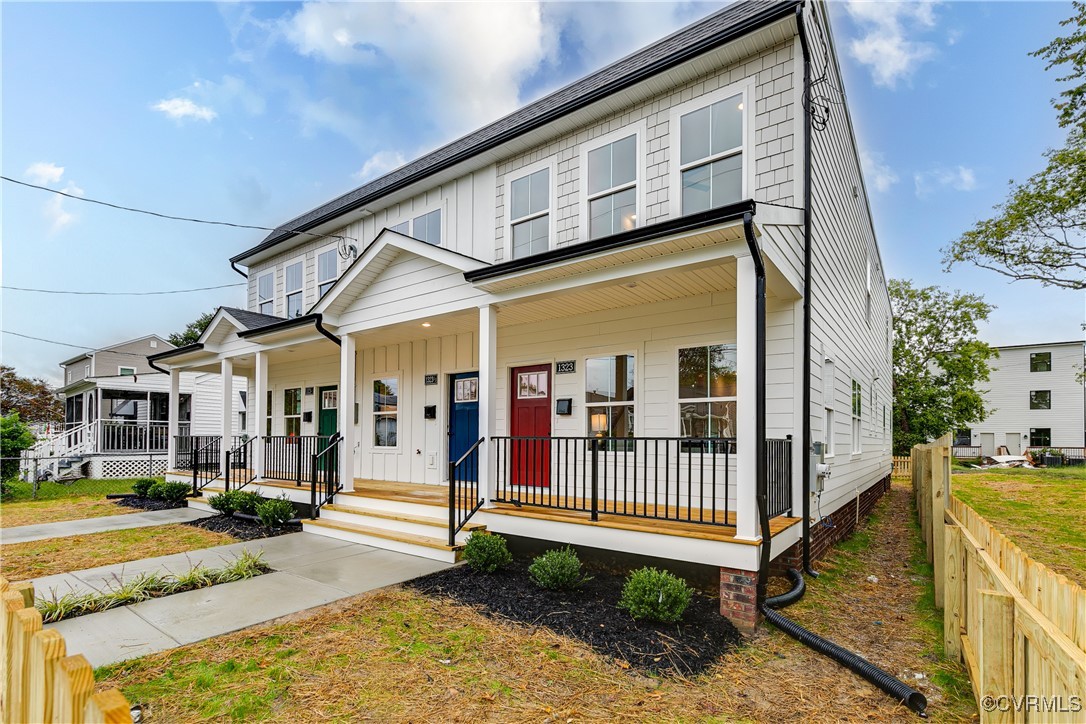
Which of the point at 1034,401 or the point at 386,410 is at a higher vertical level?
the point at 386,410

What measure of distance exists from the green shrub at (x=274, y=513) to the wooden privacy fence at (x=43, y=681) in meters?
6.91

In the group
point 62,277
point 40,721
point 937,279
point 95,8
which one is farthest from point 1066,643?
point 62,277

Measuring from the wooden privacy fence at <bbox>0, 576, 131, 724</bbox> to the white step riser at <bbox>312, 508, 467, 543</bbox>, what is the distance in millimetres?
4894

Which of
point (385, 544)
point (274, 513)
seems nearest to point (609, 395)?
point (385, 544)

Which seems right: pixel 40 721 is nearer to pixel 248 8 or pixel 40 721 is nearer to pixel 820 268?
pixel 820 268

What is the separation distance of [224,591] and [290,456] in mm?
4973

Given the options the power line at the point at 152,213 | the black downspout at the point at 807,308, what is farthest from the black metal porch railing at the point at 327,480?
the black downspout at the point at 807,308

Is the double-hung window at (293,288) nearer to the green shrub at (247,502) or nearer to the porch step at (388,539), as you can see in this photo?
the green shrub at (247,502)

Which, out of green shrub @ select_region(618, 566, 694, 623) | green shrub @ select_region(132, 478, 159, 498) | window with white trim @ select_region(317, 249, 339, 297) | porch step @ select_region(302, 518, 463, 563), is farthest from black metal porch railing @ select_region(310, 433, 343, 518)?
green shrub @ select_region(132, 478, 159, 498)

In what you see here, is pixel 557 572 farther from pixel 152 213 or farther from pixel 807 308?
pixel 152 213

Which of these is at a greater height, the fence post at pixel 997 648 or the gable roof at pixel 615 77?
the gable roof at pixel 615 77

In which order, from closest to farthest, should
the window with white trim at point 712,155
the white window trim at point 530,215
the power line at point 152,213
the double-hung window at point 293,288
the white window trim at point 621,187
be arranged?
the window with white trim at point 712,155
the white window trim at point 621,187
the white window trim at point 530,215
the power line at point 152,213
the double-hung window at point 293,288

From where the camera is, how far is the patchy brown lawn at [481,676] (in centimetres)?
334

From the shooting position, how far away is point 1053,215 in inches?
442
